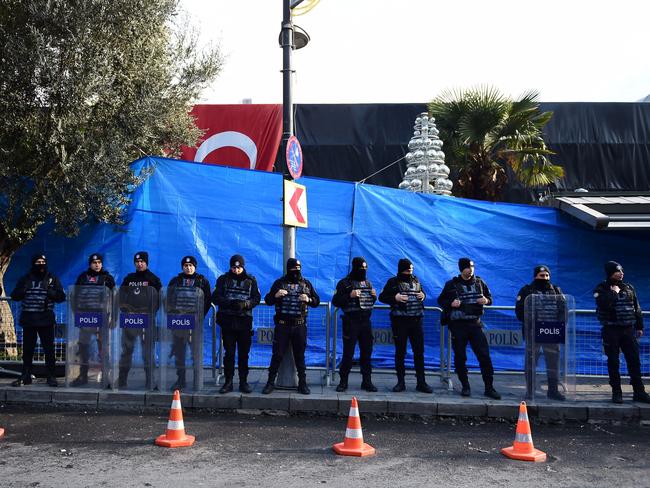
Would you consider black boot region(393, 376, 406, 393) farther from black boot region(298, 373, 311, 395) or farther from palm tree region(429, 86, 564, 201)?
palm tree region(429, 86, 564, 201)

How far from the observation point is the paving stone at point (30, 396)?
26.3ft

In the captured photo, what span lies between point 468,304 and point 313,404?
2412mm

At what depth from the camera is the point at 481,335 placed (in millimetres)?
8398

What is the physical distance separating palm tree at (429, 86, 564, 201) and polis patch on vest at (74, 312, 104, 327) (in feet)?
32.0

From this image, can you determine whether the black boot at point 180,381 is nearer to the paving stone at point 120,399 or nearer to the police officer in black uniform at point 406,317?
the paving stone at point 120,399

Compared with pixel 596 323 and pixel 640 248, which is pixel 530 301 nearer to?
pixel 596 323

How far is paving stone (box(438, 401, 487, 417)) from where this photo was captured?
25.6 ft

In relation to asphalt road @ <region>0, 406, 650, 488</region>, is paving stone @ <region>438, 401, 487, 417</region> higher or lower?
higher

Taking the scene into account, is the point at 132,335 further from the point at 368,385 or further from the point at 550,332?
the point at 550,332

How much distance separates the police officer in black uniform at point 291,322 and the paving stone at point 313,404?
285 mm

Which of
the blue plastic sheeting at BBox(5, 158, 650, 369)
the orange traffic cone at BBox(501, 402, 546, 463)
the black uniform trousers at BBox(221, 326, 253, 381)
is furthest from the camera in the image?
the blue plastic sheeting at BBox(5, 158, 650, 369)

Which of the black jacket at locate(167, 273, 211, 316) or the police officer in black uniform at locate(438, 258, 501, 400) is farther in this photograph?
the black jacket at locate(167, 273, 211, 316)

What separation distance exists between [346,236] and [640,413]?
191 inches

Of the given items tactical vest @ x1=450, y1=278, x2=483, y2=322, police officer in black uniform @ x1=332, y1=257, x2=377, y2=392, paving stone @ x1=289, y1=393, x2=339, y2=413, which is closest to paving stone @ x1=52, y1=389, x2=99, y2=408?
paving stone @ x1=289, y1=393, x2=339, y2=413
